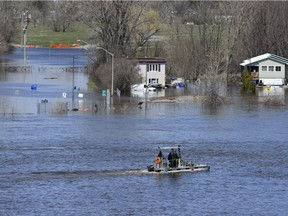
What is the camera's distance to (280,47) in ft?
420

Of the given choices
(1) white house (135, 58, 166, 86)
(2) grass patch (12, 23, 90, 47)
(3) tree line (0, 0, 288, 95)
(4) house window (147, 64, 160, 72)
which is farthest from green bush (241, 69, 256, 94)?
(2) grass patch (12, 23, 90, 47)

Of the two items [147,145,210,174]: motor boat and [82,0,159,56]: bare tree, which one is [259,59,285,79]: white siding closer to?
[82,0,159,56]: bare tree

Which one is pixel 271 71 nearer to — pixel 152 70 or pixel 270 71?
pixel 270 71

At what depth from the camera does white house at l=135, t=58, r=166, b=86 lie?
102 meters

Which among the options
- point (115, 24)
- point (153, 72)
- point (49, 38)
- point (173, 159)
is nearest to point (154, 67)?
point (153, 72)

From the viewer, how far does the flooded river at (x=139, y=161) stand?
147 ft

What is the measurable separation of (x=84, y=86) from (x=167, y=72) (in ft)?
53.9

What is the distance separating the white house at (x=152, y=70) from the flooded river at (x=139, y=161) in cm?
1843

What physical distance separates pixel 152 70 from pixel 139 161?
48.2 meters

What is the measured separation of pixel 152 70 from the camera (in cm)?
10306

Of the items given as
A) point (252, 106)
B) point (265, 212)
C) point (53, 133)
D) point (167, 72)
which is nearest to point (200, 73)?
point (167, 72)

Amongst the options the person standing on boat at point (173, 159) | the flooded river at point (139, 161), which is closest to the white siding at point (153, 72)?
the flooded river at point (139, 161)

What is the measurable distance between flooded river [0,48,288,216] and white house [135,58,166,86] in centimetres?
1843

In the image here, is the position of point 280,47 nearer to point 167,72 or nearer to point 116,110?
point 167,72
